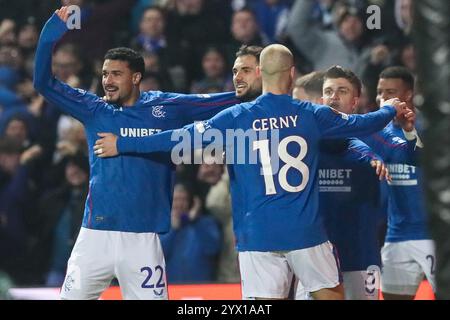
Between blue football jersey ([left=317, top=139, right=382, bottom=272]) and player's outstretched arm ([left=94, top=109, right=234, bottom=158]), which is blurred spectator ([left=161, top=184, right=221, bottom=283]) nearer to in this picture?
blue football jersey ([left=317, top=139, right=382, bottom=272])

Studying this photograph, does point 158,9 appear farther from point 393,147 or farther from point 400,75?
point 393,147

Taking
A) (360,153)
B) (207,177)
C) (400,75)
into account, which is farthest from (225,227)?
(360,153)

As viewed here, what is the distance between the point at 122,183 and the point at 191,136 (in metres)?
0.60

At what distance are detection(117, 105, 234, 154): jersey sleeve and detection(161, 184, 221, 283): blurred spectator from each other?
120 inches

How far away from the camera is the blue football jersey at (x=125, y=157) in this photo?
655 centimetres

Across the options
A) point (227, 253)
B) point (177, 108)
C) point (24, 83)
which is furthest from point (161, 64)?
point (177, 108)

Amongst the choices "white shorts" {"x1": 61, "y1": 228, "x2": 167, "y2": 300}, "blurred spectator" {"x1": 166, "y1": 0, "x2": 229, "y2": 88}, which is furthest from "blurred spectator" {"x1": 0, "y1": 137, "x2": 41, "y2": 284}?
"white shorts" {"x1": 61, "y1": 228, "x2": 167, "y2": 300}

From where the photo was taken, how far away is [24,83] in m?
10.3

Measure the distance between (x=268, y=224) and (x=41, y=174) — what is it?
13.2 feet

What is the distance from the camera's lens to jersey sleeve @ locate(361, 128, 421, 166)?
730 cm

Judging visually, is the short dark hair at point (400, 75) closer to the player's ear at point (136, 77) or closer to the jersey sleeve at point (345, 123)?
the jersey sleeve at point (345, 123)

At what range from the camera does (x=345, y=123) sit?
629 centimetres

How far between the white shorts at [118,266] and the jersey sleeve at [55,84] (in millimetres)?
770

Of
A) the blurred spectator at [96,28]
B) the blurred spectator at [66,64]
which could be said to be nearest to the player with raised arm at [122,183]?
the blurred spectator at [66,64]
